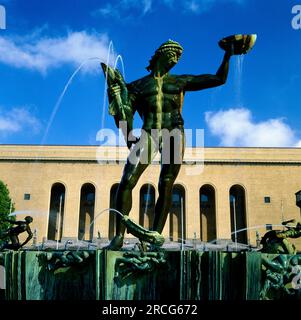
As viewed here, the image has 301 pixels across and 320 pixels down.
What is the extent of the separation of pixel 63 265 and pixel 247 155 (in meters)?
45.6

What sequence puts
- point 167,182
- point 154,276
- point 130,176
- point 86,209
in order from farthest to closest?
point 86,209 < point 167,182 < point 130,176 < point 154,276

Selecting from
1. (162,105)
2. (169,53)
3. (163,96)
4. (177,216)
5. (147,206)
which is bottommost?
(162,105)

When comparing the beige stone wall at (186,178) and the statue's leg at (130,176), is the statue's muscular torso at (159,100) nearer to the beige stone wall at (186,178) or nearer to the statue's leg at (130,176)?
the statue's leg at (130,176)

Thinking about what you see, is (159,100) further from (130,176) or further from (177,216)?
(177,216)

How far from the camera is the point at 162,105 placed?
5.54 metres

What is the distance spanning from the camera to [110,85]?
17.9ft

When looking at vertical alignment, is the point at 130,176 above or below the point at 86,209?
below

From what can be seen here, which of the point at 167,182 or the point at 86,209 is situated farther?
the point at 86,209

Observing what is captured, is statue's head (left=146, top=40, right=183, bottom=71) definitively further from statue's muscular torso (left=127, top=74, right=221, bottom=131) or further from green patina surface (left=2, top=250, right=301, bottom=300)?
green patina surface (left=2, top=250, right=301, bottom=300)

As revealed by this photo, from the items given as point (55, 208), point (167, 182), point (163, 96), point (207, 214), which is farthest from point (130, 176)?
point (55, 208)

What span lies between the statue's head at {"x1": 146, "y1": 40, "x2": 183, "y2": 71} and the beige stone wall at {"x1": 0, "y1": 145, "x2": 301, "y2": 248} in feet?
Result: 130

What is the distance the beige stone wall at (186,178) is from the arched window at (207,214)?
3.46 m

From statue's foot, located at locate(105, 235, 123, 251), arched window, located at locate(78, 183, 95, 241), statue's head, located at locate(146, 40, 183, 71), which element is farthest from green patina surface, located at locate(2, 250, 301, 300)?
arched window, located at locate(78, 183, 95, 241)

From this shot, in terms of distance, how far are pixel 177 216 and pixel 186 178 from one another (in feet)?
17.2
